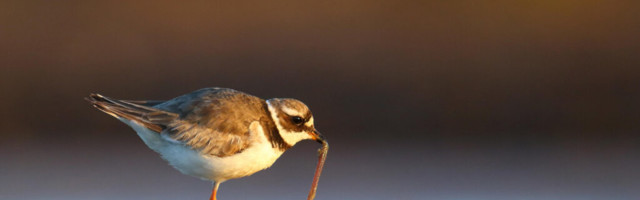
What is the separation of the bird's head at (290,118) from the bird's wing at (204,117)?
0.36 feet

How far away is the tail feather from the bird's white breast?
7cm

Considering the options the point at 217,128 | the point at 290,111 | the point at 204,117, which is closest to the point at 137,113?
the point at 204,117

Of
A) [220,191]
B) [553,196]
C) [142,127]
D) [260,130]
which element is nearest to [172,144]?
[142,127]

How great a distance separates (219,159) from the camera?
18.4 ft

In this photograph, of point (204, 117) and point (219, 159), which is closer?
point (219, 159)

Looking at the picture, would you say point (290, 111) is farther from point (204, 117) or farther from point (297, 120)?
point (204, 117)

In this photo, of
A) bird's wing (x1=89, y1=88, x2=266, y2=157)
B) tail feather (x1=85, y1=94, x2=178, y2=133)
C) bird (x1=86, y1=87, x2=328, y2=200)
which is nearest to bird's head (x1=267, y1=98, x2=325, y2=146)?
bird (x1=86, y1=87, x2=328, y2=200)

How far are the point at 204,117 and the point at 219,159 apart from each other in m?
0.35

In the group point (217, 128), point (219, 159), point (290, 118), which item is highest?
point (290, 118)

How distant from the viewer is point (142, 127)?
5.70 metres

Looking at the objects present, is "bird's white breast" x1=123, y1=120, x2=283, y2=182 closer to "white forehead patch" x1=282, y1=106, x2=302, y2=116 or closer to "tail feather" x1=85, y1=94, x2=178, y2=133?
"tail feather" x1=85, y1=94, x2=178, y2=133

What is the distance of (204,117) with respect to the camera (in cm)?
577

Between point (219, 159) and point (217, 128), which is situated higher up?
point (217, 128)

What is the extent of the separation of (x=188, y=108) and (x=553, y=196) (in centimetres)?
439
